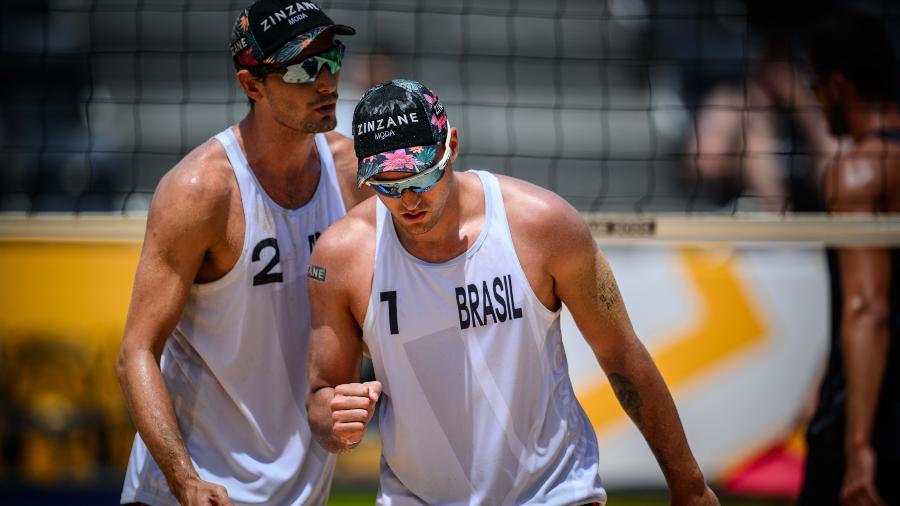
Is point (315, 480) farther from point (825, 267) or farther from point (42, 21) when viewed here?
point (42, 21)

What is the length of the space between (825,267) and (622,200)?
7.60 feet

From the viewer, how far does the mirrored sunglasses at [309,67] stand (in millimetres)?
3242

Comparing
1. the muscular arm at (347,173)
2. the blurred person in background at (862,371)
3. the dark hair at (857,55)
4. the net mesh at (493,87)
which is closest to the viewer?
the muscular arm at (347,173)

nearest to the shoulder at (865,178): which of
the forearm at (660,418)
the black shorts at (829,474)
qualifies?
the black shorts at (829,474)

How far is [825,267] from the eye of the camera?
4984 mm

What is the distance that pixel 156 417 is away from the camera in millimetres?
3004

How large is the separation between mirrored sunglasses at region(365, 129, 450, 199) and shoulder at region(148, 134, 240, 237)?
0.65m

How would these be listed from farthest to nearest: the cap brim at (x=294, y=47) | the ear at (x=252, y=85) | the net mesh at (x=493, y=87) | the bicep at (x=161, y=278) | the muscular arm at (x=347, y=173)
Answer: the net mesh at (x=493, y=87)
the muscular arm at (x=347, y=173)
the ear at (x=252, y=85)
the cap brim at (x=294, y=47)
the bicep at (x=161, y=278)

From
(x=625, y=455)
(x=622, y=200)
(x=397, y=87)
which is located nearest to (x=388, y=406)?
(x=397, y=87)

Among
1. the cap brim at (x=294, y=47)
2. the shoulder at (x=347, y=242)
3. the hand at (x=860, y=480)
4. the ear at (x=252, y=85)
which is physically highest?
the cap brim at (x=294, y=47)

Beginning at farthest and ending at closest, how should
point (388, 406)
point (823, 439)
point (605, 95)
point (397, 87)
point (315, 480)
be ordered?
point (605, 95) < point (823, 439) < point (315, 480) < point (388, 406) < point (397, 87)

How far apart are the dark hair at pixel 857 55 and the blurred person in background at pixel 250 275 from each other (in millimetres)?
2902

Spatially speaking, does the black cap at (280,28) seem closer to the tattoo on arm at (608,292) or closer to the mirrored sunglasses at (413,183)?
the mirrored sunglasses at (413,183)

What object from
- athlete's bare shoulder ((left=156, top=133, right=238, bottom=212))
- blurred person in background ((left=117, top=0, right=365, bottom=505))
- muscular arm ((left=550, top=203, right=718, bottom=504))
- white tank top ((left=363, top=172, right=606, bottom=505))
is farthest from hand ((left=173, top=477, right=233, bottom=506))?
muscular arm ((left=550, top=203, right=718, bottom=504))
